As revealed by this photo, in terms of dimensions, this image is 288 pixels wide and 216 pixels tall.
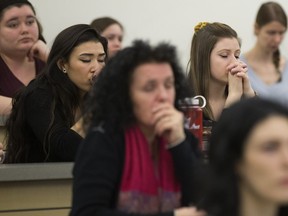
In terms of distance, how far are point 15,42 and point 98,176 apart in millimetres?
1679

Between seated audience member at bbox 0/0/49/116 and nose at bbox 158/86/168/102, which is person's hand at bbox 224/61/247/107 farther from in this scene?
nose at bbox 158/86/168/102

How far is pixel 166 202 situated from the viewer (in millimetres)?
1512

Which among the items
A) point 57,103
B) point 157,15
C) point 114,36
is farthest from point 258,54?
point 57,103

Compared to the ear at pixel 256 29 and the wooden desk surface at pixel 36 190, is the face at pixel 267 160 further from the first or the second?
the ear at pixel 256 29

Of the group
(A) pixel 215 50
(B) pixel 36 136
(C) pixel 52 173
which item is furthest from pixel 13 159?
(A) pixel 215 50

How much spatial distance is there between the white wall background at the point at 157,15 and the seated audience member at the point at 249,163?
8.45 feet

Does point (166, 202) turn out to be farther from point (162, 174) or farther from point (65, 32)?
point (65, 32)

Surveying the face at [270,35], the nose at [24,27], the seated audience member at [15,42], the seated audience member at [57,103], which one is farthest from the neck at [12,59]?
the face at [270,35]

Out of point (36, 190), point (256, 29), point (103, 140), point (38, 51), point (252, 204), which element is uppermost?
point (256, 29)

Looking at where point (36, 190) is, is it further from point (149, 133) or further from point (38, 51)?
point (38, 51)

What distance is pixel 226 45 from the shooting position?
2912 millimetres

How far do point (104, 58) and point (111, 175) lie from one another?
3.88 feet

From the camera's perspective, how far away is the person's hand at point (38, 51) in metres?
3.14

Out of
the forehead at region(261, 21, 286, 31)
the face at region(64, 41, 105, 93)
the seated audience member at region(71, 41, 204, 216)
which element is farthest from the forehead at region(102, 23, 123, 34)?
the seated audience member at region(71, 41, 204, 216)
